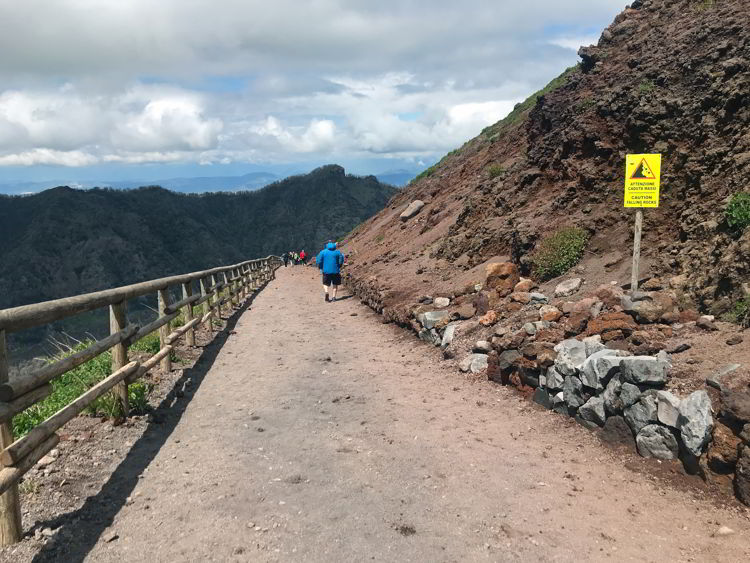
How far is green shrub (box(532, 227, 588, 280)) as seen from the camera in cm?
1002

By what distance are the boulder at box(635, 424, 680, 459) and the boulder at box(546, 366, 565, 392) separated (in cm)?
131

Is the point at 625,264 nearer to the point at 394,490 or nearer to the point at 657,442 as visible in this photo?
the point at 657,442

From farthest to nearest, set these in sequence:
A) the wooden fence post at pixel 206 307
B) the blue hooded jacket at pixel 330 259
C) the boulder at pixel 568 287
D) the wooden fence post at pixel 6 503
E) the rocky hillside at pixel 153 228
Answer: the rocky hillside at pixel 153 228
the blue hooded jacket at pixel 330 259
the wooden fence post at pixel 206 307
the boulder at pixel 568 287
the wooden fence post at pixel 6 503

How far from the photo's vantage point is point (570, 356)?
20.4 feet

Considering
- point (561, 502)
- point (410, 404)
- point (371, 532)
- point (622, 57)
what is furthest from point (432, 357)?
point (622, 57)

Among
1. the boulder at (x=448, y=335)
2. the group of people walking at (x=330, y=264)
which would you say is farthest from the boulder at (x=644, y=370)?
the group of people walking at (x=330, y=264)

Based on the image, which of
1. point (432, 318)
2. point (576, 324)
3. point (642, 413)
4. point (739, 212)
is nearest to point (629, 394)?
point (642, 413)

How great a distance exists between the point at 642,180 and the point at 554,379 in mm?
3345

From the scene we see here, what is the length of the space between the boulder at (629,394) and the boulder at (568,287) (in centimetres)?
388

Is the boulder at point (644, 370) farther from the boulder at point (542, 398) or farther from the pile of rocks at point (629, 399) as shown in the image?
the boulder at point (542, 398)

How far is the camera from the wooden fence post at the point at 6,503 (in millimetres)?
3420

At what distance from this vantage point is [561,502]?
173 inches

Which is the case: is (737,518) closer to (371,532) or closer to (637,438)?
(637,438)

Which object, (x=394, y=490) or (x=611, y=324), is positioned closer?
(x=394, y=490)
